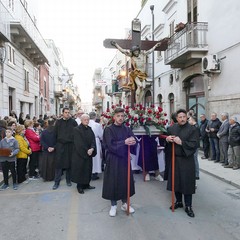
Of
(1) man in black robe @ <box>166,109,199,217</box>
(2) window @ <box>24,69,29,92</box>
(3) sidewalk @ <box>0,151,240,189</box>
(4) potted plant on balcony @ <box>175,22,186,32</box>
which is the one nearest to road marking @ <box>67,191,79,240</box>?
(1) man in black robe @ <box>166,109,199,217</box>

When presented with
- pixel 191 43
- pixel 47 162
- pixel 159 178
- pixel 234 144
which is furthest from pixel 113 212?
pixel 191 43

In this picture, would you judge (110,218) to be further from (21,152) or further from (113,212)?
(21,152)

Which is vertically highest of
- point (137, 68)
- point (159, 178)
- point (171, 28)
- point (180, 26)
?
point (171, 28)

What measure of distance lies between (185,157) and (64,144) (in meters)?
3.12

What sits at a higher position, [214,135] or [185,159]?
[214,135]

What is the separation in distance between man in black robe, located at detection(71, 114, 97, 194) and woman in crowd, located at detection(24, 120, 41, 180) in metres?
1.96

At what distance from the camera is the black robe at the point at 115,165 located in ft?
15.1

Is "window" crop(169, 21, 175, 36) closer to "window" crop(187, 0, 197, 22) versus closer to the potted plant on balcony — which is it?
"window" crop(187, 0, 197, 22)

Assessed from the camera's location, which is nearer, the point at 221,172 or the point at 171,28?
the point at 221,172

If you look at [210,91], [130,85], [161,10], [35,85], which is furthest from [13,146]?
[35,85]

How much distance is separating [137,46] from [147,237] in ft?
17.0

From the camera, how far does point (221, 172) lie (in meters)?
7.91

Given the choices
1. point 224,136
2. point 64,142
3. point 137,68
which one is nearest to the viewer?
point 64,142

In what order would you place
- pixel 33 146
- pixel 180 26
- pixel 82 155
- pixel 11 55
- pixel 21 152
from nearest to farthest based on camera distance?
pixel 82 155 < pixel 21 152 < pixel 33 146 < pixel 180 26 < pixel 11 55
